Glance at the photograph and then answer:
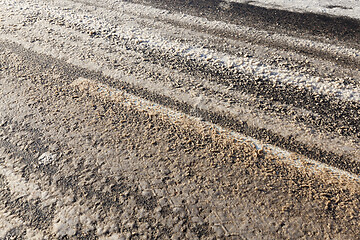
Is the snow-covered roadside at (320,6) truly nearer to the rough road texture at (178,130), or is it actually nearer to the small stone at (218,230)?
the rough road texture at (178,130)

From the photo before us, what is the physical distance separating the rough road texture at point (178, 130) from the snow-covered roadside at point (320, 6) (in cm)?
44

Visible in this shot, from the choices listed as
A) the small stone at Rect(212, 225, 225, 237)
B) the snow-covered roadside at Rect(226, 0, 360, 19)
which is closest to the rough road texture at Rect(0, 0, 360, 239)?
the small stone at Rect(212, 225, 225, 237)

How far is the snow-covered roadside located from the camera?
155 inches

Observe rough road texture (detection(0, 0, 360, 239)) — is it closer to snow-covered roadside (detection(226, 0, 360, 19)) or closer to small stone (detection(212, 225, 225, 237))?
small stone (detection(212, 225, 225, 237))

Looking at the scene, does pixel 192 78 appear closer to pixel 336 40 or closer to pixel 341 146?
pixel 341 146

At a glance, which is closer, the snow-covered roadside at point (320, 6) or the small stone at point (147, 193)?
the small stone at point (147, 193)

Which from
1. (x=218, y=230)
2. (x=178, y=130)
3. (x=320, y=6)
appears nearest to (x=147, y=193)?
(x=218, y=230)

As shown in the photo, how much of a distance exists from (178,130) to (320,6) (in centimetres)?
315

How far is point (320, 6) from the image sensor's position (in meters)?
4.08

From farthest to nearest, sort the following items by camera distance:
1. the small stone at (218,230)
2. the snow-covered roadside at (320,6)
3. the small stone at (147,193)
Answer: the snow-covered roadside at (320,6) < the small stone at (147,193) < the small stone at (218,230)

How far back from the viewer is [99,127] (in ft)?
7.12

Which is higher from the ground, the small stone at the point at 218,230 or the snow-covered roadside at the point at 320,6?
the snow-covered roadside at the point at 320,6

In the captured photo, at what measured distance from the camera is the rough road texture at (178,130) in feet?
5.34

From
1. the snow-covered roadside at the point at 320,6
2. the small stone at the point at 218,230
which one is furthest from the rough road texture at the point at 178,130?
the snow-covered roadside at the point at 320,6
